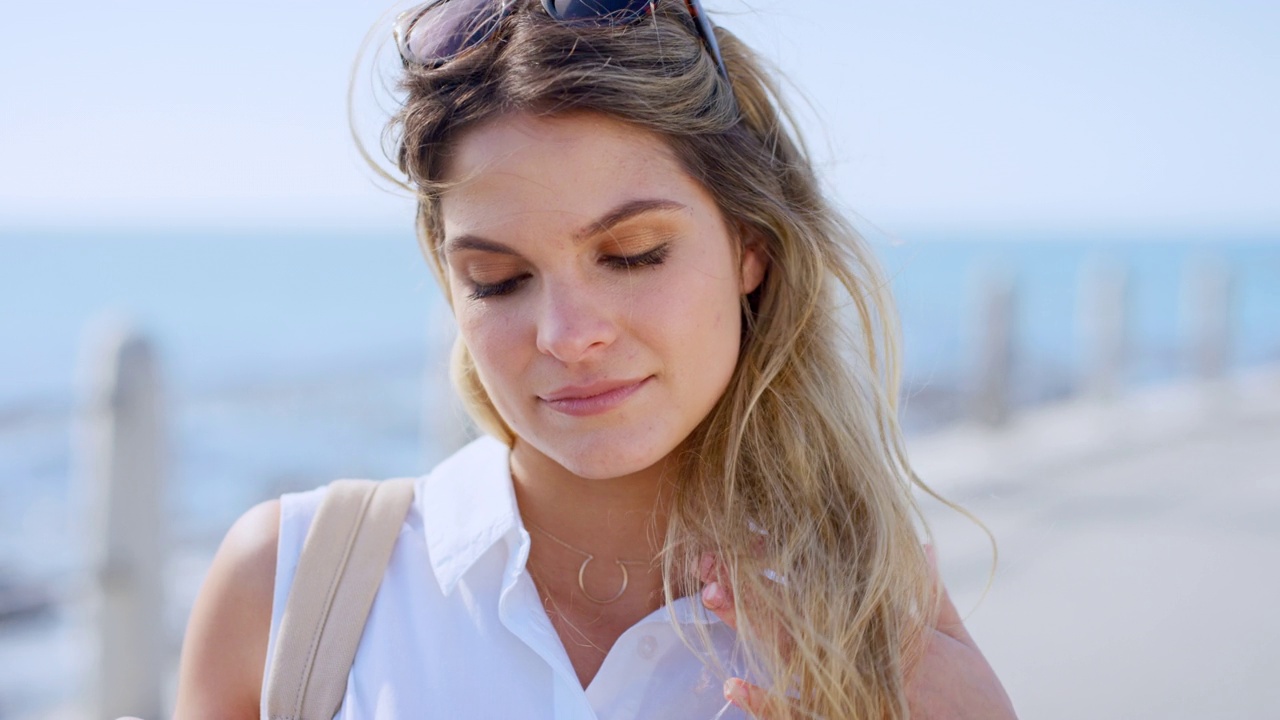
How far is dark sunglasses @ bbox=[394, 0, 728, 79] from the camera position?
171 cm

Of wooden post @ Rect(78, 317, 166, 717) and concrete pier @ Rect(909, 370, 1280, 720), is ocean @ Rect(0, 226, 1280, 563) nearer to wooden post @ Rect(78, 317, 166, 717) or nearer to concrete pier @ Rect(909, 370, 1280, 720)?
wooden post @ Rect(78, 317, 166, 717)

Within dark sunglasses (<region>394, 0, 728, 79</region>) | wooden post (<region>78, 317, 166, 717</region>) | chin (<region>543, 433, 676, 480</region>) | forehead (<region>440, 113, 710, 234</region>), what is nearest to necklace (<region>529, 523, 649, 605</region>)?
chin (<region>543, 433, 676, 480</region>)

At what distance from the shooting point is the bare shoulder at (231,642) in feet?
5.65

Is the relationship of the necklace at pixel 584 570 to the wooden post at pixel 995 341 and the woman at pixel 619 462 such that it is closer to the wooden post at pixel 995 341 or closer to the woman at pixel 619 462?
the woman at pixel 619 462

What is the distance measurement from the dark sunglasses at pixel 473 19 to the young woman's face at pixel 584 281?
16cm

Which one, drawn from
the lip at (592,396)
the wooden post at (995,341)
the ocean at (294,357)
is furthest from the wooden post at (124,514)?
the wooden post at (995,341)

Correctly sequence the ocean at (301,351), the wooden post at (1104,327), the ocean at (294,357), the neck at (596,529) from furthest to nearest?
the ocean at (301,351)
the wooden post at (1104,327)
the ocean at (294,357)
the neck at (596,529)

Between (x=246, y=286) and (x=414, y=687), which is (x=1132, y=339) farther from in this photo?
(x=246, y=286)

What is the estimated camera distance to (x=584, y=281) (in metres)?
1.68

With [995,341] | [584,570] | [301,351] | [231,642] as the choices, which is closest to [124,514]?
[231,642]

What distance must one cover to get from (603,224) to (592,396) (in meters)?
0.28

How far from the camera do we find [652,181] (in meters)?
1.72

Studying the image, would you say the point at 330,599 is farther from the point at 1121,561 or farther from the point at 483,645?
the point at 1121,561

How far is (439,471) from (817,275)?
2.72 ft
